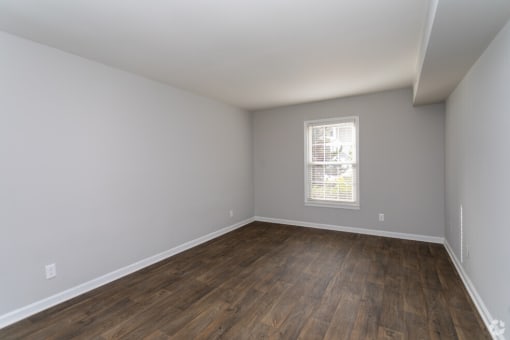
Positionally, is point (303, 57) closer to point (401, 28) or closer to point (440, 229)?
point (401, 28)

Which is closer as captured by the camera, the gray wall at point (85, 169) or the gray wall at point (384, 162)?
the gray wall at point (85, 169)

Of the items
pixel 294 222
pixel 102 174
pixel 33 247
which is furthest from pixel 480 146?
pixel 33 247

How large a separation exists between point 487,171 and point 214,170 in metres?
3.55

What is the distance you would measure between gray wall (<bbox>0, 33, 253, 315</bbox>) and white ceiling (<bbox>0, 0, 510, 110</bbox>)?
0.33m

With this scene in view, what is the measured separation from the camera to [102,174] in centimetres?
275

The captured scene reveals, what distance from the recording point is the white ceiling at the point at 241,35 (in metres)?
1.80

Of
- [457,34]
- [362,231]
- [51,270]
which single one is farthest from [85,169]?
[362,231]

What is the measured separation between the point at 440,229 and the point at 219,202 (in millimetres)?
3641

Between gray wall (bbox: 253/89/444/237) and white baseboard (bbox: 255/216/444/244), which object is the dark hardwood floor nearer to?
white baseboard (bbox: 255/216/444/244)

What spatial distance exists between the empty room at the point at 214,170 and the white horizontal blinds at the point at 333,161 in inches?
7.4

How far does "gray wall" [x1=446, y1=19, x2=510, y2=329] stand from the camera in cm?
165

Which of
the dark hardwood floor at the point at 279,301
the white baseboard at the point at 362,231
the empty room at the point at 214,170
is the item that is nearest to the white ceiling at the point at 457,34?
the empty room at the point at 214,170

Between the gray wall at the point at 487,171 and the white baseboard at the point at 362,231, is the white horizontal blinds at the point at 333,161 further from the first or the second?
the gray wall at the point at 487,171

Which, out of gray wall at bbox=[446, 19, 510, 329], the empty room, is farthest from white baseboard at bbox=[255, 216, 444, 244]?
gray wall at bbox=[446, 19, 510, 329]
